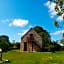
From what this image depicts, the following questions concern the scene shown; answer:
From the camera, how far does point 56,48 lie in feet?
210

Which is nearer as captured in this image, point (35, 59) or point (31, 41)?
point (35, 59)

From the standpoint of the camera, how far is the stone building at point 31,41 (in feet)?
229

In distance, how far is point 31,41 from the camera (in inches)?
2810

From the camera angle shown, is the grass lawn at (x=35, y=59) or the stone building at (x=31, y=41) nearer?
the grass lawn at (x=35, y=59)

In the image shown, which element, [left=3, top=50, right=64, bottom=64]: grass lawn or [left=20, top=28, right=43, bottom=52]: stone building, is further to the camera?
[left=20, top=28, right=43, bottom=52]: stone building

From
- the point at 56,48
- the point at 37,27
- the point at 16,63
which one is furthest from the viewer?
the point at 37,27

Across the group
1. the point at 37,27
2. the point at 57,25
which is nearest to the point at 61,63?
the point at 57,25

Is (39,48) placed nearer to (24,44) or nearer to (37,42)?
(37,42)

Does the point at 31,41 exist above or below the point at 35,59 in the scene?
above

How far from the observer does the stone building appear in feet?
229

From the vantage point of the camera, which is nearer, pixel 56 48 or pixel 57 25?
pixel 57 25

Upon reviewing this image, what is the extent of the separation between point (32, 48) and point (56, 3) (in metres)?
53.7

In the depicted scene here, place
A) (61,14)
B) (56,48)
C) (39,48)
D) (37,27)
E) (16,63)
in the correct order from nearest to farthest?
(61,14) → (16,63) → (56,48) → (39,48) → (37,27)

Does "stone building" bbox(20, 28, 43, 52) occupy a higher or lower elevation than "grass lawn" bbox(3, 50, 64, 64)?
higher
